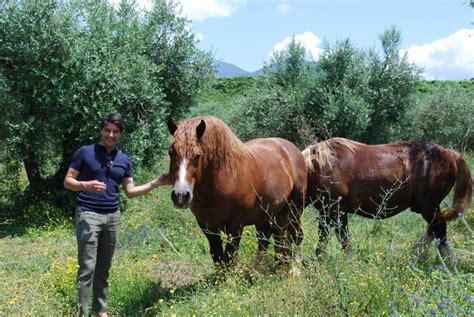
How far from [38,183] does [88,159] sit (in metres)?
6.30

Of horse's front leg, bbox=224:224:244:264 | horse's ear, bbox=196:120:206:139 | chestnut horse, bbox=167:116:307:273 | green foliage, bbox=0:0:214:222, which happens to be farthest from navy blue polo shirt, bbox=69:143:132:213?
green foliage, bbox=0:0:214:222

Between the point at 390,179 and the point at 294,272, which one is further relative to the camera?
the point at 390,179

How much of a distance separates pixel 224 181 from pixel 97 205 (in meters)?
1.19

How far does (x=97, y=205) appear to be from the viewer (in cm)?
375

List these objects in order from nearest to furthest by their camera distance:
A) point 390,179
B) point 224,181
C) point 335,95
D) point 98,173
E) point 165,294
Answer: point 98,173
point 224,181
point 165,294
point 390,179
point 335,95

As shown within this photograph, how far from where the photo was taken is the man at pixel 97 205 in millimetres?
3676

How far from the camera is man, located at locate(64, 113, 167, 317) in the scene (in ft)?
12.1

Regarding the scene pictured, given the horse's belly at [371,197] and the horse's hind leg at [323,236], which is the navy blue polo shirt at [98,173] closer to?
the horse's hind leg at [323,236]

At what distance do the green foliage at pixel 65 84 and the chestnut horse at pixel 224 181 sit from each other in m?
4.62

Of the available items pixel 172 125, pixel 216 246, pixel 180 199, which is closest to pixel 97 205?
pixel 180 199

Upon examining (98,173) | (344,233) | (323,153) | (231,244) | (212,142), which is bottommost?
(231,244)

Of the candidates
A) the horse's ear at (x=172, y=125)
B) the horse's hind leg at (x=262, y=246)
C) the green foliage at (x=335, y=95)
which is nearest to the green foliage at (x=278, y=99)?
the green foliage at (x=335, y=95)

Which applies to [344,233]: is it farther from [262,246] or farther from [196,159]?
[196,159]

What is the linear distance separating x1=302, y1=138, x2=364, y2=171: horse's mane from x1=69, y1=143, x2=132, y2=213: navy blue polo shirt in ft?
8.90
